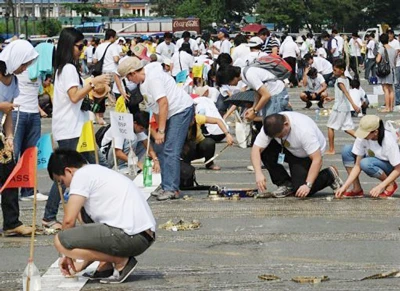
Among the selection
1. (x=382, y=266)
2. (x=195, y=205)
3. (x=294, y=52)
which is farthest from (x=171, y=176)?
(x=294, y=52)

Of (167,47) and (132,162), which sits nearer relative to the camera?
(132,162)

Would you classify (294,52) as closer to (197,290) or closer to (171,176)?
(171,176)

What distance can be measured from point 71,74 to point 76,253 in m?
3.35

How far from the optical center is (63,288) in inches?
362

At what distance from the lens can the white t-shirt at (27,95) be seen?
1361 cm

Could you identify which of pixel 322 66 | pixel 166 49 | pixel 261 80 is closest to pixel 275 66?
pixel 261 80

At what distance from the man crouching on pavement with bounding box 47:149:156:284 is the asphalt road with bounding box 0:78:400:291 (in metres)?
0.25

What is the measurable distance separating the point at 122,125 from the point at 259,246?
4838 millimetres

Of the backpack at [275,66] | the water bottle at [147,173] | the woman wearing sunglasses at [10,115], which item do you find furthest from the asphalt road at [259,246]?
the backpack at [275,66]

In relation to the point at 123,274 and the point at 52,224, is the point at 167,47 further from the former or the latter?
the point at 123,274

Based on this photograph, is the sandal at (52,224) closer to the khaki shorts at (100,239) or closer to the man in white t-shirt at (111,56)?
the khaki shorts at (100,239)

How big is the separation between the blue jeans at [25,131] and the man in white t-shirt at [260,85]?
2.84m

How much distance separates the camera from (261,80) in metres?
15.6

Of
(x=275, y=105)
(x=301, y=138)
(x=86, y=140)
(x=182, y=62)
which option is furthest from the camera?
(x=182, y=62)
